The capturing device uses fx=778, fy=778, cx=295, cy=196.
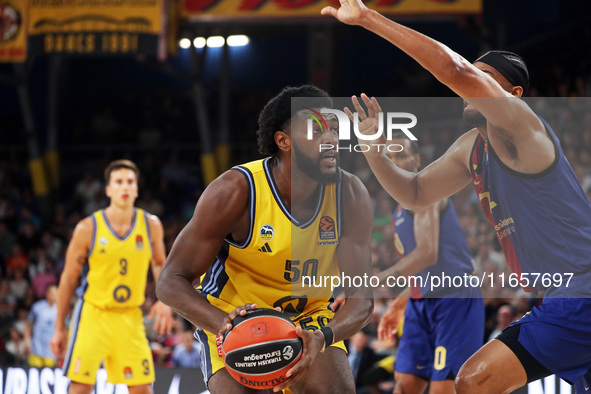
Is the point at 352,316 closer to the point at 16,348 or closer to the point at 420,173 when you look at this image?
the point at 420,173

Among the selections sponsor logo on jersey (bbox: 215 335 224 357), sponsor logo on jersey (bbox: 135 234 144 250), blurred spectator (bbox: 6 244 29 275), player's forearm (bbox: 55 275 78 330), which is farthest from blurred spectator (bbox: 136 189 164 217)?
sponsor logo on jersey (bbox: 215 335 224 357)

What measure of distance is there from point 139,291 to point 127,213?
71 centimetres

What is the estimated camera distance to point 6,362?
36.3 feet

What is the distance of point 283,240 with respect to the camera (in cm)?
392

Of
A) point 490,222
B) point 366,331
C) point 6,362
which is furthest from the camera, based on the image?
point 6,362

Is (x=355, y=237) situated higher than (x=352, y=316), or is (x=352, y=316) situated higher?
(x=355, y=237)

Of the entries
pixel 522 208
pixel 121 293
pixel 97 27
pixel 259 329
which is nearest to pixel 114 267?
pixel 121 293

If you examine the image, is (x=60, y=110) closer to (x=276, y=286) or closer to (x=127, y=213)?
(x=127, y=213)

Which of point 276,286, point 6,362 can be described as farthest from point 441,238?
point 6,362

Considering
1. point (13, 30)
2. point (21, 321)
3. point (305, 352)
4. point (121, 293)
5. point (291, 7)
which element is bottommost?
point (305, 352)

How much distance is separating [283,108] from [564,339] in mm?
1784

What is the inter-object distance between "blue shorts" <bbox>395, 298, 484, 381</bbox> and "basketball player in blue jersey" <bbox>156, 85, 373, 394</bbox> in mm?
1695

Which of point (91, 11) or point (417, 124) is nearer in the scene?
point (417, 124)

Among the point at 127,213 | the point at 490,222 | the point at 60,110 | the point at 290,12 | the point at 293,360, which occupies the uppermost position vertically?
the point at 60,110
